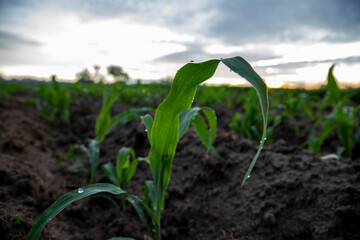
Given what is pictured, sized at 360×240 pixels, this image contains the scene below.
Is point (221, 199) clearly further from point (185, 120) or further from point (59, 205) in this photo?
point (59, 205)

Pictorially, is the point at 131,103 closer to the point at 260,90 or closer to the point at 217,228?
the point at 217,228

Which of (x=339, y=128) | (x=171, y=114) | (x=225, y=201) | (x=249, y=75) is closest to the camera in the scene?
(x=249, y=75)

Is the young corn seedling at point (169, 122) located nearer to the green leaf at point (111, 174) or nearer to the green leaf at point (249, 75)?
the green leaf at point (249, 75)

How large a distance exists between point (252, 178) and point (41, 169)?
1616 millimetres

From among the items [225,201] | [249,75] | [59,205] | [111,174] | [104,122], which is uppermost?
[249,75]

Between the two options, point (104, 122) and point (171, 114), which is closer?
point (171, 114)

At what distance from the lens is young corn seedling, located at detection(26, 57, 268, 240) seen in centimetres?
64

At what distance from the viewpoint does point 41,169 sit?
6.48 ft

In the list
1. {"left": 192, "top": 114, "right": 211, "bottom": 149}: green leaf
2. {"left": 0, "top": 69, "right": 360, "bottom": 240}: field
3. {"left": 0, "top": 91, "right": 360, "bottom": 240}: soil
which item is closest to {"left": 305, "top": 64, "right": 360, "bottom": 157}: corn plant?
{"left": 0, "top": 69, "right": 360, "bottom": 240}: field

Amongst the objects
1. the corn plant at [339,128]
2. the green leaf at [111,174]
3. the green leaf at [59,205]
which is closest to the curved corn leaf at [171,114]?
the green leaf at [59,205]

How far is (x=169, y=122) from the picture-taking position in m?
0.87

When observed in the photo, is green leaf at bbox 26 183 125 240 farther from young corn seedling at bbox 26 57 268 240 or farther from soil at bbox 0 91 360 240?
soil at bbox 0 91 360 240

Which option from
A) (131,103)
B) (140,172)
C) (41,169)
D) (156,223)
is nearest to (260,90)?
(156,223)

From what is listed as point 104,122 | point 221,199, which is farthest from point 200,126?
point 104,122
